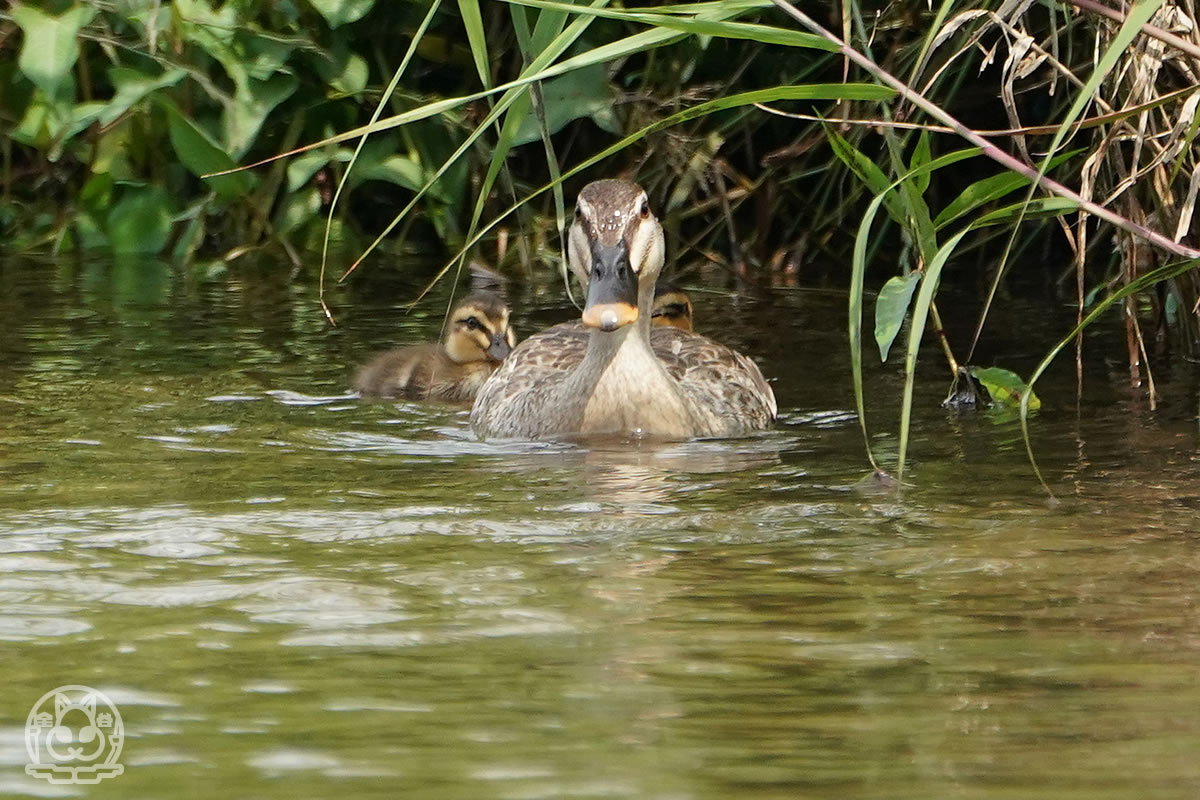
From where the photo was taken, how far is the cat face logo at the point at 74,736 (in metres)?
2.51

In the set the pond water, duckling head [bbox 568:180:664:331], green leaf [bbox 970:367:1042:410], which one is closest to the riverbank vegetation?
green leaf [bbox 970:367:1042:410]

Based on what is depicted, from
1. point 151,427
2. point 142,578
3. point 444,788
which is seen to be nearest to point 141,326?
point 151,427

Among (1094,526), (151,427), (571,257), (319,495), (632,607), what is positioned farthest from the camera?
(571,257)

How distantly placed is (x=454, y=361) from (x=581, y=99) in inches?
59.7

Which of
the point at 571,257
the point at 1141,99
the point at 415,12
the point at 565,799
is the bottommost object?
the point at 565,799

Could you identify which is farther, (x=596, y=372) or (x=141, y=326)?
(x=141, y=326)

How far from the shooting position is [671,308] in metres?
6.88

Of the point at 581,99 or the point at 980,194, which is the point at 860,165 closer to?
the point at 980,194

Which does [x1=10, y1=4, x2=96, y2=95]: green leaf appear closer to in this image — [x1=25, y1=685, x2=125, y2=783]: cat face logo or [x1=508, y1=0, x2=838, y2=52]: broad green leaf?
[x1=508, y1=0, x2=838, y2=52]: broad green leaf

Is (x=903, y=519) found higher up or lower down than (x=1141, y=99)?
lower down

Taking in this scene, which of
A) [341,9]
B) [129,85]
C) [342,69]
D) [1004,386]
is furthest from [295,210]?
[1004,386]

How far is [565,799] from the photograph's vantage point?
2.42m

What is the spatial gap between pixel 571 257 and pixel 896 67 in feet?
6.57

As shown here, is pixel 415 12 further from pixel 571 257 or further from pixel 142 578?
pixel 142 578
